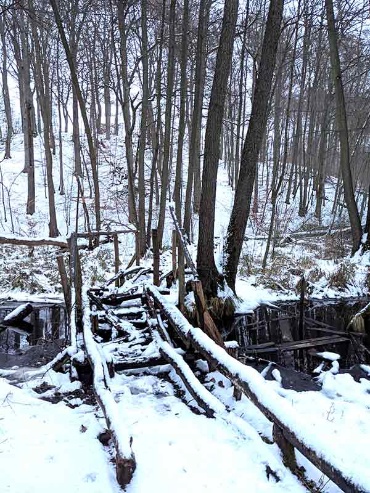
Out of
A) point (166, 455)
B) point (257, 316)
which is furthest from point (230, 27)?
point (166, 455)

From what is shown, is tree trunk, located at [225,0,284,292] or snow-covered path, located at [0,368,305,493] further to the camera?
tree trunk, located at [225,0,284,292]

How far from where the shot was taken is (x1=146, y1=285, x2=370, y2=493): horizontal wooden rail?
2.36 metres

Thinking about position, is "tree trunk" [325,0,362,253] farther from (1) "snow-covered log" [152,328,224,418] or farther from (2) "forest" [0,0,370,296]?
(1) "snow-covered log" [152,328,224,418]

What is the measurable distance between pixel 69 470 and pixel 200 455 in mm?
1078

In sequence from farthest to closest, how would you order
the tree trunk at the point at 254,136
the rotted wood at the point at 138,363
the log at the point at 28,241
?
the tree trunk at the point at 254,136
the log at the point at 28,241
the rotted wood at the point at 138,363

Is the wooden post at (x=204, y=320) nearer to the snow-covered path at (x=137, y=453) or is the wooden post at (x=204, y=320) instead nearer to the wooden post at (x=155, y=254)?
the snow-covered path at (x=137, y=453)

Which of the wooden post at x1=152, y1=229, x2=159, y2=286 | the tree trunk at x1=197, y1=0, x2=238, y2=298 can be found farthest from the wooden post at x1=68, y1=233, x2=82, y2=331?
the tree trunk at x1=197, y1=0, x2=238, y2=298

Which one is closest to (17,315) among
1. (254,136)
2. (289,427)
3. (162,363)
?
(162,363)

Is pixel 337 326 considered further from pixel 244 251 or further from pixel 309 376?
pixel 244 251

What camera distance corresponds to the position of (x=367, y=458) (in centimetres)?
369

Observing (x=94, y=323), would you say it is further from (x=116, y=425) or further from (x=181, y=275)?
(x=116, y=425)

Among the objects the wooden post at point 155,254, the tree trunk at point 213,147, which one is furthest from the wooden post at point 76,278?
the tree trunk at point 213,147

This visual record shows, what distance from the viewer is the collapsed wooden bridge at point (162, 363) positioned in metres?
2.80

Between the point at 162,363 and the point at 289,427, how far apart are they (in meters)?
3.07
